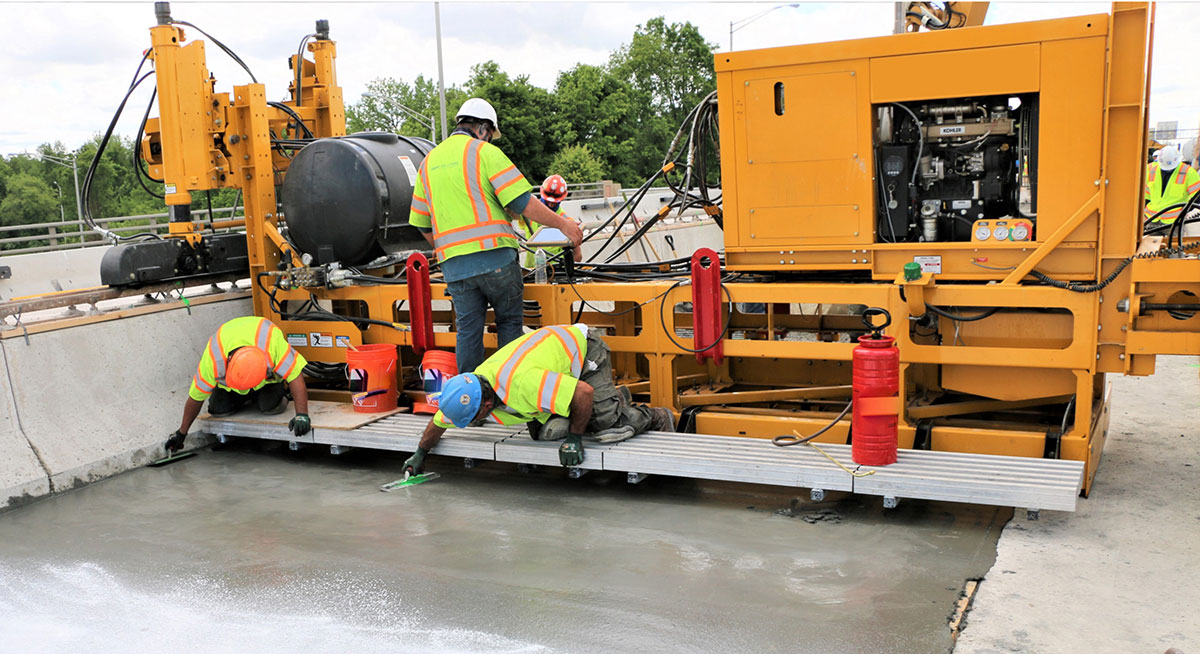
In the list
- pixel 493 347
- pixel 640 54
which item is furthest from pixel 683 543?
pixel 640 54

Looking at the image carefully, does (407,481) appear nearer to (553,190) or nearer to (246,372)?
(246,372)

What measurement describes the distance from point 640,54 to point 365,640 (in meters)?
61.0

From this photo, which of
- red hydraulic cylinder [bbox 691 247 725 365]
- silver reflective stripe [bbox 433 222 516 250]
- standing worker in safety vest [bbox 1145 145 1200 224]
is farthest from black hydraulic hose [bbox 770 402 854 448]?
standing worker in safety vest [bbox 1145 145 1200 224]

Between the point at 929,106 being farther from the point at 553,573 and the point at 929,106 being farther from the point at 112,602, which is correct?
the point at 112,602

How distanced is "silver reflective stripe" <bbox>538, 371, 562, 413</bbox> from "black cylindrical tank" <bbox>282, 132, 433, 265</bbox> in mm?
2526

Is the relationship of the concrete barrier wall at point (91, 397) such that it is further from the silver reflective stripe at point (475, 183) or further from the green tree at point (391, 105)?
the green tree at point (391, 105)

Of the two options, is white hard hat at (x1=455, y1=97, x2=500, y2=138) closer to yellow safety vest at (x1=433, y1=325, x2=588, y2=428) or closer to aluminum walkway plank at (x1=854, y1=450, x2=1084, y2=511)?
yellow safety vest at (x1=433, y1=325, x2=588, y2=428)

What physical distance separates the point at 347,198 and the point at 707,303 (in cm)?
296

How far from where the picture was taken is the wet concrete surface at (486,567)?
387cm

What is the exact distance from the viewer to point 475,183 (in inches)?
235

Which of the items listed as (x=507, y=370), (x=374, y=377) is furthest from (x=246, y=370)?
(x=507, y=370)

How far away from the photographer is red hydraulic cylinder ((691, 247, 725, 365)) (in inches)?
230

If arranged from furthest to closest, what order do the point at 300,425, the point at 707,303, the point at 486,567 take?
the point at 300,425 → the point at 707,303 → the point at 486,567

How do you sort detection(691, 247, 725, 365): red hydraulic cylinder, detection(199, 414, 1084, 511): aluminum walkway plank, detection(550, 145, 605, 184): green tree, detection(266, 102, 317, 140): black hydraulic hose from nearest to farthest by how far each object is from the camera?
detection(199, 414, 1084, 511): aluminum walkway plank
detection(691, 247, 725, 365): red hydraulic cylinder
detection(266, 102, 317, 140): black hydraulic hose
detection(550, 145, 605, 184): green tree
